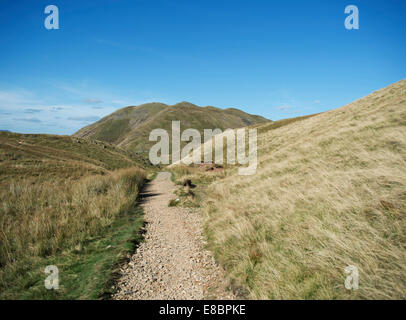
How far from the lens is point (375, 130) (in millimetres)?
9414

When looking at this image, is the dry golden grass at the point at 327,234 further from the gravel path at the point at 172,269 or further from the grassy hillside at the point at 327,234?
the gravel path at the point at 172,269

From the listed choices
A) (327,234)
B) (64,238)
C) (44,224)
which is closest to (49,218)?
(44,224)

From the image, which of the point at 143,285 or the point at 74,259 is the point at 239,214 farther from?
the point at 74,259

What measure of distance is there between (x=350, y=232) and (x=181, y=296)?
3.71m

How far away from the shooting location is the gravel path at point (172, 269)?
4.15 metres

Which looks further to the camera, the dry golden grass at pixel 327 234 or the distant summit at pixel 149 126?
the distant summit at pixel 149 126

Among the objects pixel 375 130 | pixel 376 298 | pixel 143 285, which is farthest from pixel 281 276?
pixel 375 130

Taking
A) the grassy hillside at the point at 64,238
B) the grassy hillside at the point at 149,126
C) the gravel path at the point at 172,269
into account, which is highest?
the grassy hillside at the point at 149,126

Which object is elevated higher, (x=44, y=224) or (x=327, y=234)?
(x=327, y=234)

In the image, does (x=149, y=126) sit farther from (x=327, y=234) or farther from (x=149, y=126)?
(x=327, y=234)

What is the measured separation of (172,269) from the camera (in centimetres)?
507

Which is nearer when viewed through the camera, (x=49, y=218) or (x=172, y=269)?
(x=172, y=269)

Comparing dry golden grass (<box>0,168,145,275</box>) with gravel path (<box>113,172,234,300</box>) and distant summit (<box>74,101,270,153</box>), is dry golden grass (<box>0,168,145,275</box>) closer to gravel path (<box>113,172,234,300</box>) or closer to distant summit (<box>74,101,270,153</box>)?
gravel path (<box>113,172,234,300</box>)

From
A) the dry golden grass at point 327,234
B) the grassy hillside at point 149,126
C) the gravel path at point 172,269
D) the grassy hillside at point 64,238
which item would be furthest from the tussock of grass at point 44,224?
the grassy hillside at point 149,126
